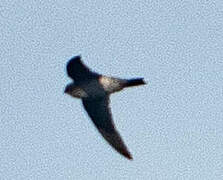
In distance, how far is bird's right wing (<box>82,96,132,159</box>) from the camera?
26375 mm

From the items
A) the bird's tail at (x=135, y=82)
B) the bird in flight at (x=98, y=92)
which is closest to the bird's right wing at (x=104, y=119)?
the bird in flight at (x=98, y=92)

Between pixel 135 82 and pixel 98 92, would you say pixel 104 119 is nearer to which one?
pixel 98 92

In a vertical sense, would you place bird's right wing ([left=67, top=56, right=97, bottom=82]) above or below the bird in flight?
above

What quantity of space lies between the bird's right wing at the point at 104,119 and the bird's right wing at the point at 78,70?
143 centimetres

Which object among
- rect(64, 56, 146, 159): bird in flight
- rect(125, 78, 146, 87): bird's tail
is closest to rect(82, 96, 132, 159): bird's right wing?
rect(64, 56, 146, 159): bird in flight

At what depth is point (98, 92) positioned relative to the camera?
25.7 m

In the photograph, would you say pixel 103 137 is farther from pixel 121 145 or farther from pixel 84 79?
pixel 84 79

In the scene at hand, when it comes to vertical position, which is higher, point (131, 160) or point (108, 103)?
point (108, 103)

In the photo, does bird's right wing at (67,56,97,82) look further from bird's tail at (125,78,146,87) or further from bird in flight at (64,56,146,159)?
bird's tail at (125,78,146,87)

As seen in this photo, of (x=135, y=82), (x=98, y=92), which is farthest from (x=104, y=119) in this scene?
(x=135, y=82)

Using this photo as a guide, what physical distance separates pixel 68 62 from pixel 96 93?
165 centimetres

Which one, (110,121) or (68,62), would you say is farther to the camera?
(110,121)

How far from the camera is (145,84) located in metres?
24.7

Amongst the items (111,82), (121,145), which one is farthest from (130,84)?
(121,145)
